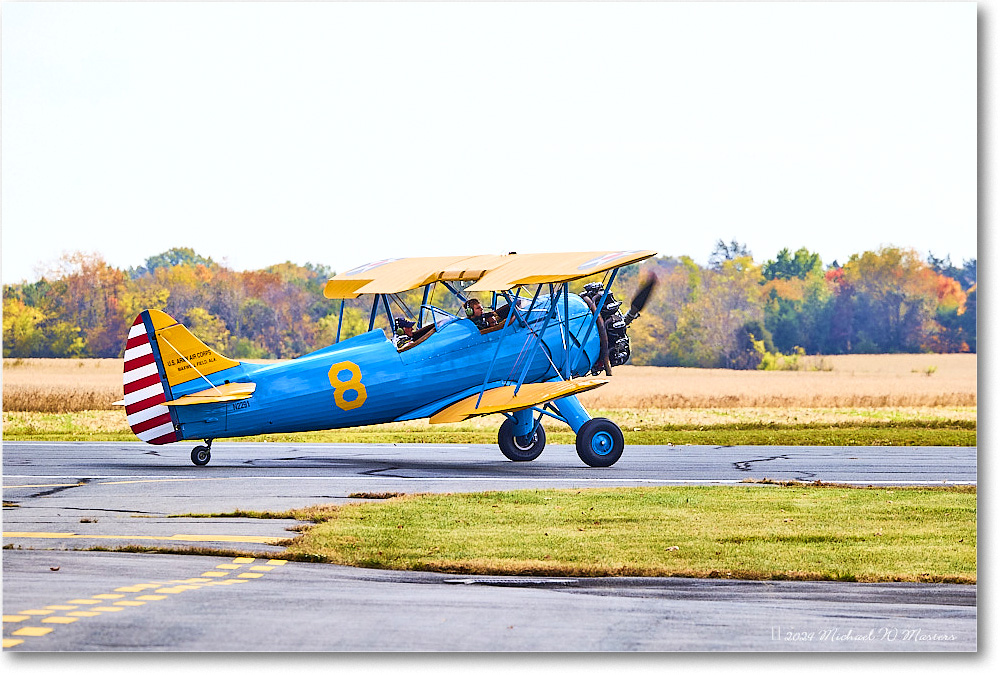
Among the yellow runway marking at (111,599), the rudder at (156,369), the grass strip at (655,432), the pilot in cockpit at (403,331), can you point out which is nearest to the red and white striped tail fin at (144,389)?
the rudder at (156,369)

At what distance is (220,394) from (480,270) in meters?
4.02

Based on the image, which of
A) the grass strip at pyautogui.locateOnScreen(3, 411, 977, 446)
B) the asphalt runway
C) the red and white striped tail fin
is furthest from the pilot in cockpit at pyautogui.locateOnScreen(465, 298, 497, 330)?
the asphalt runway

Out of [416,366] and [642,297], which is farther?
[642,297]

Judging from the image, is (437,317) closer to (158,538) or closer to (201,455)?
(201,455)

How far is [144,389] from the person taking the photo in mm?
15797

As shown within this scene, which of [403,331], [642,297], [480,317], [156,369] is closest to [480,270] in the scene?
[480,317]

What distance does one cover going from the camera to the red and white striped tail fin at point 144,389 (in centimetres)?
1580

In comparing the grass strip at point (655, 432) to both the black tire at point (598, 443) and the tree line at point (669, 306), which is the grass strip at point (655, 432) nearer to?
the tree line at point (669, 306)

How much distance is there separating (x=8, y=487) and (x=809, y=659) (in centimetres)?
1062

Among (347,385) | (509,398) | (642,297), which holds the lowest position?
(509,398)

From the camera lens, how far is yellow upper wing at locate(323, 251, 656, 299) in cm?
1468

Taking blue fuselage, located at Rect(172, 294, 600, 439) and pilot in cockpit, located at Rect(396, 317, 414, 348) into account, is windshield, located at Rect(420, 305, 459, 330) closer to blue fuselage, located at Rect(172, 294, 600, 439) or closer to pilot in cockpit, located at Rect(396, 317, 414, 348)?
blue fuselage, located at Rect(172, 294, 600, 439)

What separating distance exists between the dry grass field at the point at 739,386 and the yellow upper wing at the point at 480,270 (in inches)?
168

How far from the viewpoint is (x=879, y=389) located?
23328 mm
